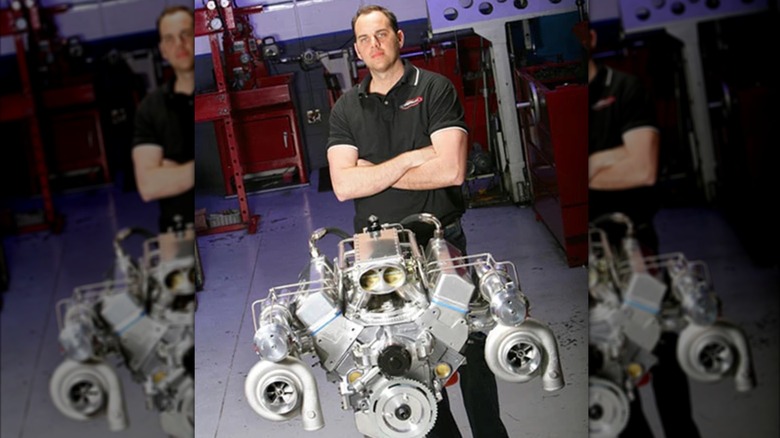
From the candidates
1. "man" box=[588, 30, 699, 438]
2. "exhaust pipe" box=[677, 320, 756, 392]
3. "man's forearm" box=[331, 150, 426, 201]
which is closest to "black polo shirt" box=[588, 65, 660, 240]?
"man" box=[588, 30, 699, 438]

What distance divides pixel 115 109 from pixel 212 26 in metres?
0.41

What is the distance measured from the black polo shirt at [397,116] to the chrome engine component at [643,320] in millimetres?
474

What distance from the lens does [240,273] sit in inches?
93.8

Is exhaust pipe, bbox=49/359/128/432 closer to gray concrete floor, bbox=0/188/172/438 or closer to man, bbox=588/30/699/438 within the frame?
gray concrete floor, bbox=0/188/172/438

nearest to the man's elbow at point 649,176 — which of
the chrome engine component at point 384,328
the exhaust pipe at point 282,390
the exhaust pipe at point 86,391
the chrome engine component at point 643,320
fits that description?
the chrome engine component at point 643,320

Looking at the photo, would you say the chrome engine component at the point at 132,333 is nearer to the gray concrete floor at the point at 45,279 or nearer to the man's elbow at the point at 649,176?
the gray concrete floor at the point at 45,279

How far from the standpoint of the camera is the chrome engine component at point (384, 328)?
7.39 feet

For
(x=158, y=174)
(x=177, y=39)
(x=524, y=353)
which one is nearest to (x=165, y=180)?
(x=158, y=174)

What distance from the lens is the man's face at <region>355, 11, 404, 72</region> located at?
7.31 ft

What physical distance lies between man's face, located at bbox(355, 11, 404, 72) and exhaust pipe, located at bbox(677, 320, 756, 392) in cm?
94

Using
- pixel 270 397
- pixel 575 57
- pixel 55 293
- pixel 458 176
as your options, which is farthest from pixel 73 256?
pixel 575 57

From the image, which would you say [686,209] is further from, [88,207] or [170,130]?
[88,207]

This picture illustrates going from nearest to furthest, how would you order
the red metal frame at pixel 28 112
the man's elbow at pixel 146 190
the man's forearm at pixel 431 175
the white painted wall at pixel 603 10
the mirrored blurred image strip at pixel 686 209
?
1. the red metal frame at pixel 28 112
2. the man's elbow at pixel 146 190
3. the mirrored blurred image strip at pixel 686 209
4. the white painted wall at pixel 603 10
5. the man's forearm at pixel 431 175

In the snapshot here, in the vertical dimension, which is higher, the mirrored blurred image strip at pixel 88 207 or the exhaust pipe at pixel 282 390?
the mirrored blurred image strip at pixel 88 207
